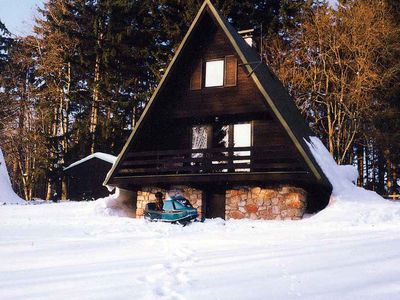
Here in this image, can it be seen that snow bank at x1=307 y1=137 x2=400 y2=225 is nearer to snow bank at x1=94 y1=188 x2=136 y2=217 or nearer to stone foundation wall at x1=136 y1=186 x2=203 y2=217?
stone foundation wall at x1=136 y1=186 x2=203 y2=217

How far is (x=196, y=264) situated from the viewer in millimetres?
6020

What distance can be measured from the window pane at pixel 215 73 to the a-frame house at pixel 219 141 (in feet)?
0.13

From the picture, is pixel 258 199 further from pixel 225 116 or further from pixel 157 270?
pixel 157 270

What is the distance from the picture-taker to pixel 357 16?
2342cm

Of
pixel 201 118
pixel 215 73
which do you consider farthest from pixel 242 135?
pixel 215 73

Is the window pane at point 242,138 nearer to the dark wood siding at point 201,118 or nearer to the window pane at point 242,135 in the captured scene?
the window pane at point 242,135

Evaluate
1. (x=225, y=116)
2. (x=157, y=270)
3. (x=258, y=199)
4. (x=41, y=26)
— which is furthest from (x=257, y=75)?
(x=41, y=26)

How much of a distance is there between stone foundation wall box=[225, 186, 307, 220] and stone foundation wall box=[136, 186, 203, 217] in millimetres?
1334

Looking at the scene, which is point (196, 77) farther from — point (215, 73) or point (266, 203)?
point (266, 203)

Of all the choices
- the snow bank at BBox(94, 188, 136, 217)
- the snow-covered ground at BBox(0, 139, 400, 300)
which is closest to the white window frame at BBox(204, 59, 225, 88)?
the snow bank at BBox(94, 188, 136, 217)

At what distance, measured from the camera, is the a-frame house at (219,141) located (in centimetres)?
1490

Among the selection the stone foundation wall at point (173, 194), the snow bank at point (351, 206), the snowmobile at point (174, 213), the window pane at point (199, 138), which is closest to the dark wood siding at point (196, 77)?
the window pane at point (199, 138)

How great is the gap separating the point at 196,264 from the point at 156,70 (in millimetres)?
23842

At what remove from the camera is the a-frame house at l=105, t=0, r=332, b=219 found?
587 inches
